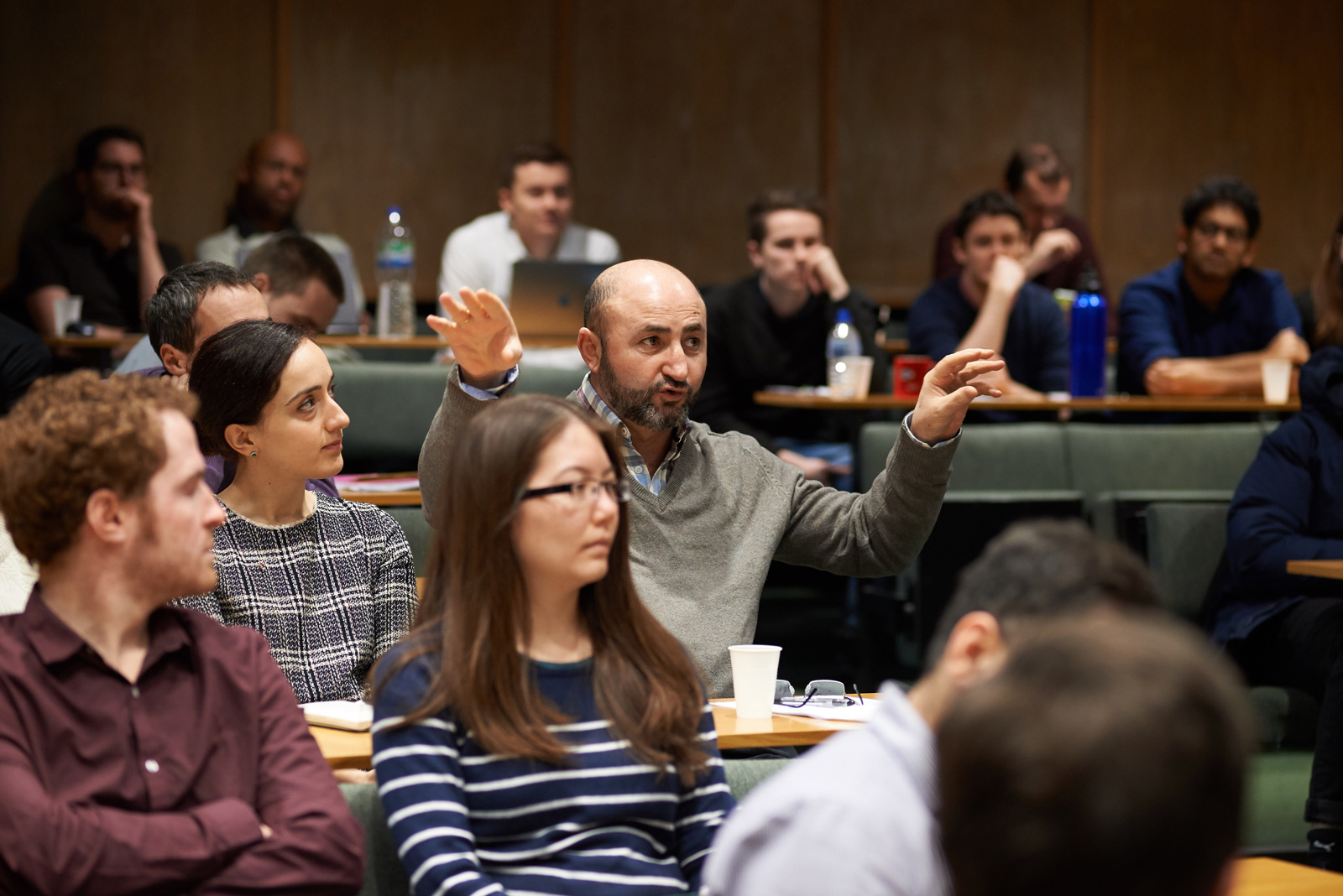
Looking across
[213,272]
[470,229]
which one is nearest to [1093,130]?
[470,229]

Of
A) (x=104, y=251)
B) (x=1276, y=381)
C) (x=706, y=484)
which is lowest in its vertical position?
(x=706, y=484)

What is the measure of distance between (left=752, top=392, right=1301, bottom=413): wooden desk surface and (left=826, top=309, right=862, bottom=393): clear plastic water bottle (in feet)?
0.59

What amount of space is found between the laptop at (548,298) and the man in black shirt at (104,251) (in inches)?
66.3

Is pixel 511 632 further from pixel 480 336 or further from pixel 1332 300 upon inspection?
pixel 1332 300

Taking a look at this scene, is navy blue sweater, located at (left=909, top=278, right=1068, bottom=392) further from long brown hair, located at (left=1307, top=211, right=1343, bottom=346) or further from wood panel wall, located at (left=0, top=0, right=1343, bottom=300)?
wood panel wall, located at (left=0, top=0, right=1343, bottom=300)

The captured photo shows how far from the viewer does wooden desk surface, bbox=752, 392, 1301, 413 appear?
4344 millimetres

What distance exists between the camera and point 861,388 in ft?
14.7

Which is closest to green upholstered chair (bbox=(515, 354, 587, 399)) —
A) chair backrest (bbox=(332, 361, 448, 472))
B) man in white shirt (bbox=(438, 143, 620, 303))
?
chair backrest (bbox=(332, 361, 448, 472))

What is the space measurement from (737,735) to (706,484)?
70 centimetres

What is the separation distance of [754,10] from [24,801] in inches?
239

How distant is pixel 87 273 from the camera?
18.5ft

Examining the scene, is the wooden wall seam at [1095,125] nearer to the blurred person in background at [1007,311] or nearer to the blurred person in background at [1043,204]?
the blurred person in background at [1043,204]

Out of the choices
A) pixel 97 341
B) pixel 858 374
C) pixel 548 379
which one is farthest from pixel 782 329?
pixel 97 341

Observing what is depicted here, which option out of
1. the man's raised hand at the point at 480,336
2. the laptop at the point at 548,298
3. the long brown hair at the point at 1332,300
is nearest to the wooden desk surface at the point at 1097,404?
the laptop at the point at 548,298
